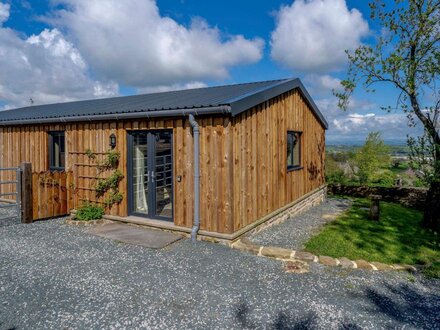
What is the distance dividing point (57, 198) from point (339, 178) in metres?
14.5

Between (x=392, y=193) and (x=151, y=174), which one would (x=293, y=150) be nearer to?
(x=151, y=174)

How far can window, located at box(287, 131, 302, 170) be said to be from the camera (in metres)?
9.88

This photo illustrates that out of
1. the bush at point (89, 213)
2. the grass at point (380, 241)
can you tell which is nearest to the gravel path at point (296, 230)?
the grass at point (380, 241)

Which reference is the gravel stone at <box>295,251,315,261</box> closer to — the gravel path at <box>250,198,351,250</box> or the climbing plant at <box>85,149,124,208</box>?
the gravel path at <box>250,198,351,250</box>

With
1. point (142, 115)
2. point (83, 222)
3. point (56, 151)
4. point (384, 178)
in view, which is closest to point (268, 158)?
point (142, 115)

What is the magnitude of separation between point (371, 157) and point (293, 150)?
11.6 m

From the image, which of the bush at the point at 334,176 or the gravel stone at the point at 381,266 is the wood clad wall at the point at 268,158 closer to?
the gravel stone at the point at 381,266

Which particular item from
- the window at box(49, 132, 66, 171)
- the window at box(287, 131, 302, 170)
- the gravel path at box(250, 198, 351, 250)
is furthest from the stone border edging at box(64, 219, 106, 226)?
the window at box(287, 131, 302, 170)

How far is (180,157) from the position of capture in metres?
6.82

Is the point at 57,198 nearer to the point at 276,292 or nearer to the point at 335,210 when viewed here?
the point at 276,292

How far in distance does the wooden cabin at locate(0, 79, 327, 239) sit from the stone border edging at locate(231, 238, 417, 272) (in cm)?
52

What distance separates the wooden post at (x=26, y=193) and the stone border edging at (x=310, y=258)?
5.71 m

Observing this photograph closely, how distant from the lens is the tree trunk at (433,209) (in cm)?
809

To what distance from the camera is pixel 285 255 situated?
5637 mm
